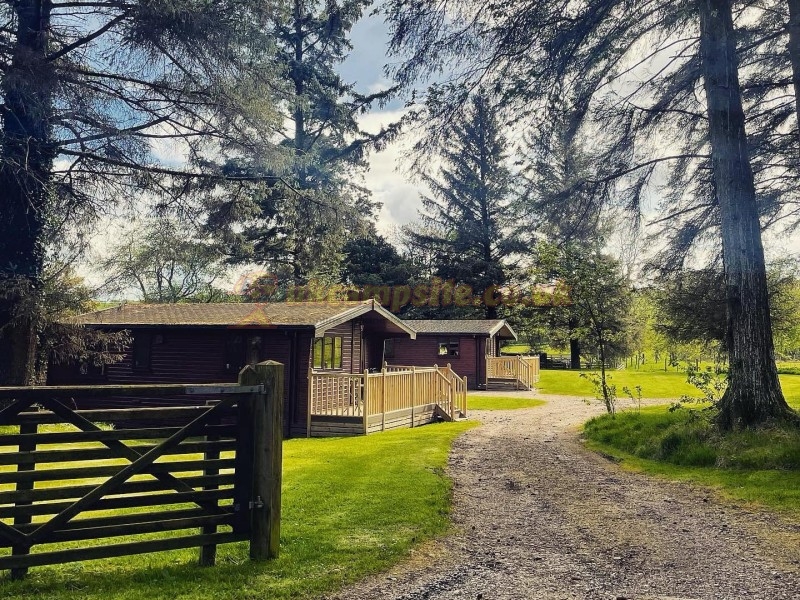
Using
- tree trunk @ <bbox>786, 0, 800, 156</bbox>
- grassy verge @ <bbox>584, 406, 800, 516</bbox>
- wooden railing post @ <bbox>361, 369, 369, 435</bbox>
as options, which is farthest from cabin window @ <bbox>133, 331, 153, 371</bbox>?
tree trunk @ <bbox>786, 0, 800, 156</bbox>

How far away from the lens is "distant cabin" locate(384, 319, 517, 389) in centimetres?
3139

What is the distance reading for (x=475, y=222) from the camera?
152ft

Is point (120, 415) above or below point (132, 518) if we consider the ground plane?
above

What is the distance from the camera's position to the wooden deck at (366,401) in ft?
52.2

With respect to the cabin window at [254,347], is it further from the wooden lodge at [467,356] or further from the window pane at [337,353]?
the wooden lodge at [467,356]

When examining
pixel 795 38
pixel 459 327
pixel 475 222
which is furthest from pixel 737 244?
pixel 475 222

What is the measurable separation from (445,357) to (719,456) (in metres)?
22.9

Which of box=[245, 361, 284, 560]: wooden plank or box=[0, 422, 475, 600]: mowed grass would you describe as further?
box=[245, 361, 284, 560]: wooden plank

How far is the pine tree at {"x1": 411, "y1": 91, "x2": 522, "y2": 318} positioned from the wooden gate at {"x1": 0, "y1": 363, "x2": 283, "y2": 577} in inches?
1614

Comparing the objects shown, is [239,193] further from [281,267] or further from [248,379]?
[281,267]

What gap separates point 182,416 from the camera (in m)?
4.73

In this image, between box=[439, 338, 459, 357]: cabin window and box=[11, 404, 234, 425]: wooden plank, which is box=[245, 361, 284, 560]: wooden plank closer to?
box=[11, 404, 234, 425]: wooden plank

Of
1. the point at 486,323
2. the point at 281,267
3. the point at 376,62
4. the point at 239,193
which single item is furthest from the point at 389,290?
the point at 376,62

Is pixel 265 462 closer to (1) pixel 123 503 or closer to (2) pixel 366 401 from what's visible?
(1) pixel 123 503
